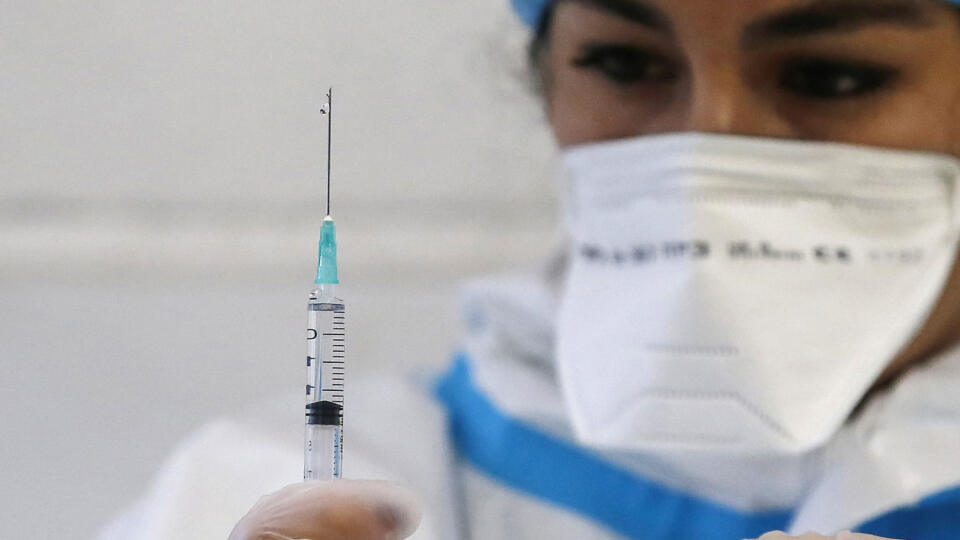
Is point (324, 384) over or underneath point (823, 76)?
underneath

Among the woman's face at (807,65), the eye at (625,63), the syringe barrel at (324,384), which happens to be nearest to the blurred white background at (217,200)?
the eye at (625,63)

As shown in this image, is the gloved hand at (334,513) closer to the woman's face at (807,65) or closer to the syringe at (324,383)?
the syringe at (324,383)

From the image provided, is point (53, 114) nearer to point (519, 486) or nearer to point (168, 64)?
point (168, 64)

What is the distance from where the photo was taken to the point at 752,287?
2.31 feet

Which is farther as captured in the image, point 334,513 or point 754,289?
point 754,289

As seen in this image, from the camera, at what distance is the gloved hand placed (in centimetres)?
45

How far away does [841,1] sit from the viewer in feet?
2.40

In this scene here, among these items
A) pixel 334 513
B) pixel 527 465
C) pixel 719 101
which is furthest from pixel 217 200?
pixel 334 513

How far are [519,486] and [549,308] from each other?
0.50 feet

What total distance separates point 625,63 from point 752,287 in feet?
0.80

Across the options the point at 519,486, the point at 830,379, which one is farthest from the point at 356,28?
the point at 830,379

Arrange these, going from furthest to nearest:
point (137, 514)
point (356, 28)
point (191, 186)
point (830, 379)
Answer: point (191, 186), point (356, 28), point (137, 514), point (830, 379)

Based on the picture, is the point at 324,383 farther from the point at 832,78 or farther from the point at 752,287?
the point at 832,78

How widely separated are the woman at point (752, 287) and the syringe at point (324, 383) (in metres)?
0.25
